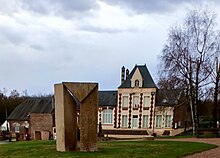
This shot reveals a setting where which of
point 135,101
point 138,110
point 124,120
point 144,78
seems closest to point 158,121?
point 138,110

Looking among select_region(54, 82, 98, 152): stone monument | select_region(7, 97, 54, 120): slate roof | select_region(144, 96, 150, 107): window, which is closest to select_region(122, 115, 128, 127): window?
select_region(144, 96, 150, 107): window

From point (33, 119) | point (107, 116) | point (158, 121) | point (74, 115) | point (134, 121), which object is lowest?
point (134, 121)

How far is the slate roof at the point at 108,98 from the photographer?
57.9m

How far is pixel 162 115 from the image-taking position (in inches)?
2101

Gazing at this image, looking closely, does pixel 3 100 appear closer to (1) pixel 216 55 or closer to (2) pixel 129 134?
(2) pixel 129 134

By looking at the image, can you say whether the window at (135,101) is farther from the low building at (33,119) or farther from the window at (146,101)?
the low building at (33,119)

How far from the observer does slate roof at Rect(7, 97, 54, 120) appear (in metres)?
57.3

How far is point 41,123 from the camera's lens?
56.5m

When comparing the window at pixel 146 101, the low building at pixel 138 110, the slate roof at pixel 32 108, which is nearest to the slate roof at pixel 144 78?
the low building at pixel 138 110

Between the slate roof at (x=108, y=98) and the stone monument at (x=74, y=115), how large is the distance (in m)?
39.8

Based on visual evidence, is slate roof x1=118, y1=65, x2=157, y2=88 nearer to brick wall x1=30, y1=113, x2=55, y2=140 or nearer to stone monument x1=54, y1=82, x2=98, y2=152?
brick wall x1=30, y1=113, x2=55, y2=140

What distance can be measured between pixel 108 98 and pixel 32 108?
11.8m

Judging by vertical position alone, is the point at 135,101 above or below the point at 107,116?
above

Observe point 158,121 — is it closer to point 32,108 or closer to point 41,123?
point 41,123
